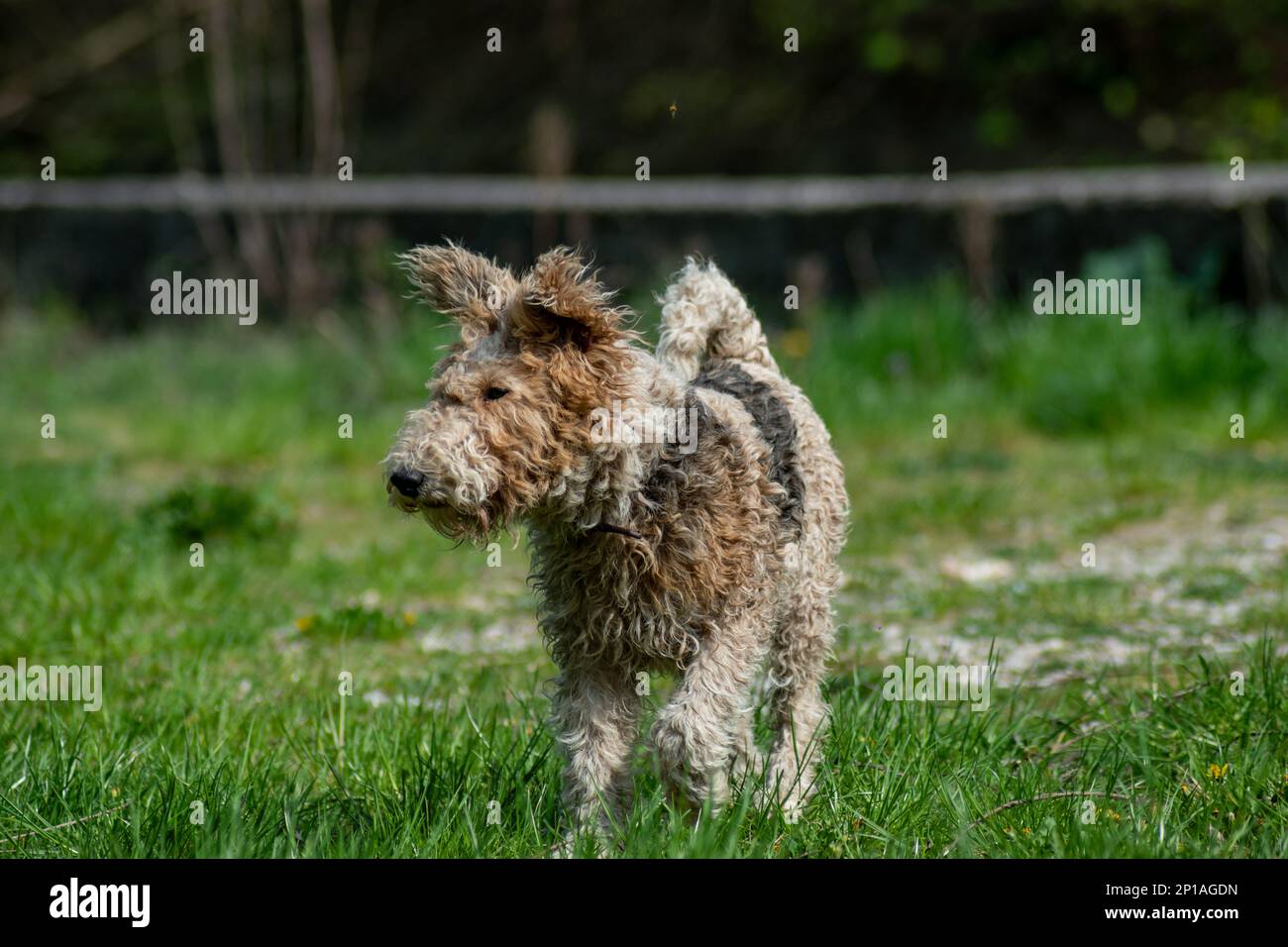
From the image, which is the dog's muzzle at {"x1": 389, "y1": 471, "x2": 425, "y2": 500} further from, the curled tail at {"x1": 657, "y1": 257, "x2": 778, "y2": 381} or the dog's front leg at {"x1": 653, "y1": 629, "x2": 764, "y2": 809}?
the curled tail at {"x1": 657, "y1": 257, "x2": 778, "y2": 381}

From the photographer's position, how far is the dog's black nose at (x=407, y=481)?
320cm

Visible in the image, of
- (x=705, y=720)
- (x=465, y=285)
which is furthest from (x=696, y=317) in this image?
(x=705, y=720)

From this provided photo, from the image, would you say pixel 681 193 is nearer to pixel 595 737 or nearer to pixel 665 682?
pixel 665 682

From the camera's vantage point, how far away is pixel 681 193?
11727 mm

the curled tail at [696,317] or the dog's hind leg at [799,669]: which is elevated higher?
the curled tail at [696,317]

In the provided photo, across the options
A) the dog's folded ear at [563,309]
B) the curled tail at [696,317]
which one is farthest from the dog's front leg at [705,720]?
the curled tail at [696,317]

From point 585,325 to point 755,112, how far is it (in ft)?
33.5

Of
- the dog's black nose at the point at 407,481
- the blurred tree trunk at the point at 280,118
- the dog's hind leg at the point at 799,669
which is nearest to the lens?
the dog's black nose at the point at 407,481

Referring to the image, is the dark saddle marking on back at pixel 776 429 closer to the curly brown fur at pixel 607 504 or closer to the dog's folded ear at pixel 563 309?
the curly brown fur at pixel 607 504

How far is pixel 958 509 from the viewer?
7570mm

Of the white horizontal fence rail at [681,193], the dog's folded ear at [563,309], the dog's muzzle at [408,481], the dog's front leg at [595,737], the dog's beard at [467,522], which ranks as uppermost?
the white horizontal fence rail at [681,193]

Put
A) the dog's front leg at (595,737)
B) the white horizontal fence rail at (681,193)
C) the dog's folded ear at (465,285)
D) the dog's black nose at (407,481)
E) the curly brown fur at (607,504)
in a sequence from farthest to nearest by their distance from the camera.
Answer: the white horizontal fence rail at (681,193) → the dog's front leg at (595,737) → the dog's folded ear at (465,285) → the curly brown fur at (607,504) → the dog's black nose at (407,481)

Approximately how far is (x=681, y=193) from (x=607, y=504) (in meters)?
8.47
